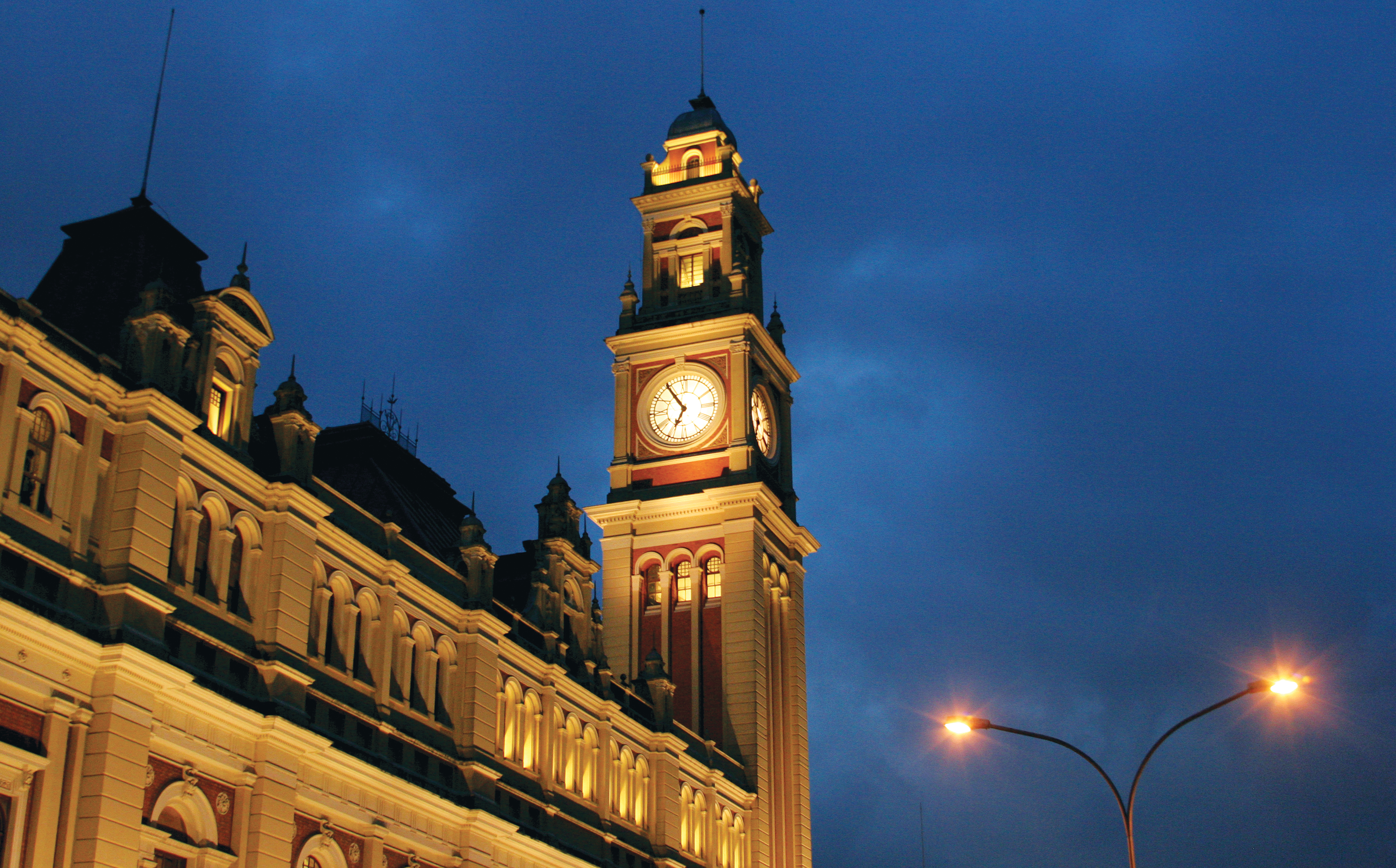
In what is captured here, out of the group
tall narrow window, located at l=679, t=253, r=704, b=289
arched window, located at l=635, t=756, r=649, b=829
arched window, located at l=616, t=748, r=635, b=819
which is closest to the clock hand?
tall narrow window, located at l=679, t=253, r=704, b=289

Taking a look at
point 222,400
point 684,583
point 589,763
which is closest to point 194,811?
point 222,400

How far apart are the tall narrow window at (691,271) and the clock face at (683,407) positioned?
18.0ft

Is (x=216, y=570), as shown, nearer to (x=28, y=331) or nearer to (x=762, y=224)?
(x=28, y=331)

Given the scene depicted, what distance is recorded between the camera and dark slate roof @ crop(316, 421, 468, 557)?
48094mm

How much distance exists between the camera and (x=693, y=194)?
252ft

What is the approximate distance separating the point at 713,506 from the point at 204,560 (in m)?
36.0

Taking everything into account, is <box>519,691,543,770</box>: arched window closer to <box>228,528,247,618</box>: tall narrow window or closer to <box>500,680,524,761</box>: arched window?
<box>500,680,524,761</box>: arched window

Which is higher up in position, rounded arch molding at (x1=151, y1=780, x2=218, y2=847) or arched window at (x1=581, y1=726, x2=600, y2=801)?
arched window at (x1=581, y1=726, x2=600, y2=801)

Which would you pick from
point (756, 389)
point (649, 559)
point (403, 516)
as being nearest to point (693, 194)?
point (756, 389)

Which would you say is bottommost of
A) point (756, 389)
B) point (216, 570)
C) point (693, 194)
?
point (216, 570)

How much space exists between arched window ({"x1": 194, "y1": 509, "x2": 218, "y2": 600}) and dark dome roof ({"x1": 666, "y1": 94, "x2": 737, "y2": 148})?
4780 cm

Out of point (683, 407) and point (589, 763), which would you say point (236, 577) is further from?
point (683, 407)

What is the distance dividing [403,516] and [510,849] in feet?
34.4

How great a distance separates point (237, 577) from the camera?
36375 mm
